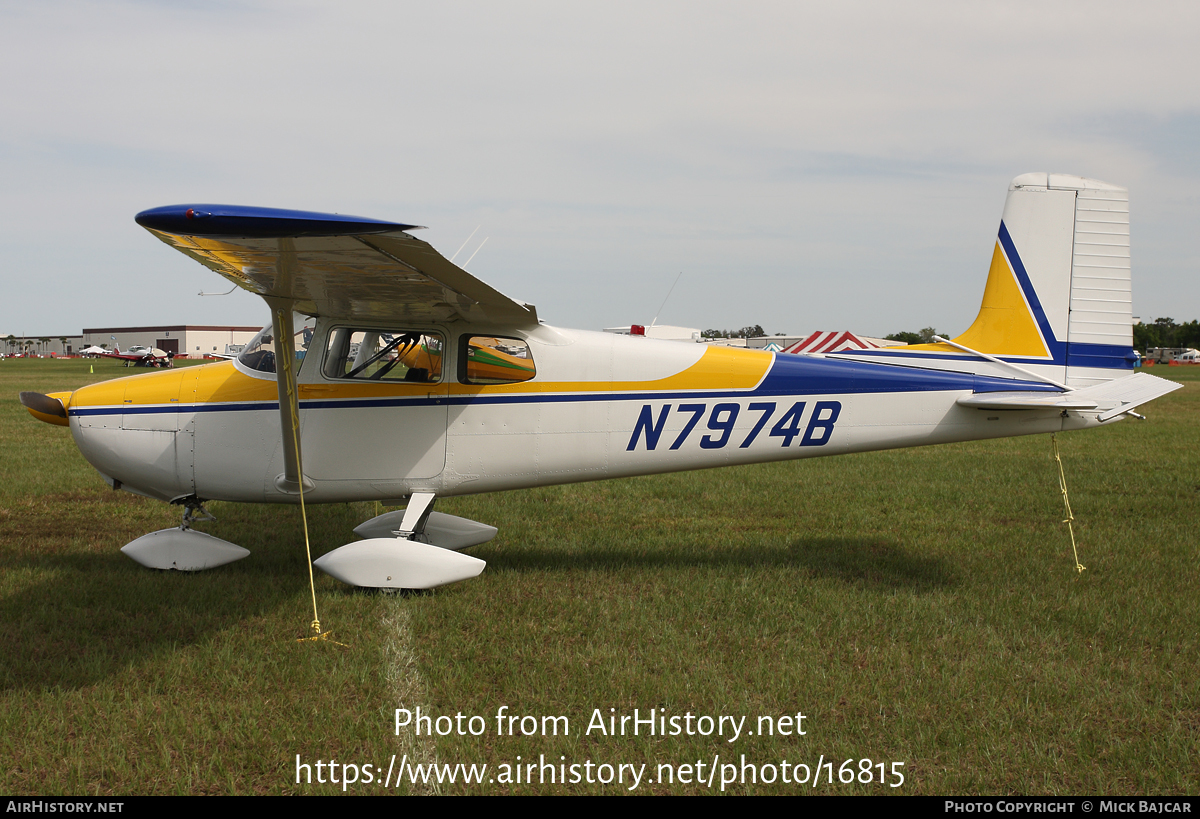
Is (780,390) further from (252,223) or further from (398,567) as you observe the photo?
(252,223)

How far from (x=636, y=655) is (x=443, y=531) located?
8.59 feet

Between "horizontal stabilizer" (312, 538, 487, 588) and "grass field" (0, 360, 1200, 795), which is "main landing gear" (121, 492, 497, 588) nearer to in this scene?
"horizontal stabilizer" (312, 538, 487, 588)

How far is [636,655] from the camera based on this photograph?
14.1 ft

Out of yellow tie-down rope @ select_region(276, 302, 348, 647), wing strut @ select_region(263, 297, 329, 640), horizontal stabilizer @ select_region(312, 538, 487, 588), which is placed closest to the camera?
yellow tie-down rope @ select_region(276, 302, 348, 647)

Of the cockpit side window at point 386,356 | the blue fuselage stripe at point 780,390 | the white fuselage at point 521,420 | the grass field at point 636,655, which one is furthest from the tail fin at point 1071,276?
the cockpit side window at point 386,356

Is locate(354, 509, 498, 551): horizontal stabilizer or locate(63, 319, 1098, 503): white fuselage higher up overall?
locate(63, 319, 1098, 503): white fuselage

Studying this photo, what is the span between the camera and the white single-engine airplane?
540 centimetres

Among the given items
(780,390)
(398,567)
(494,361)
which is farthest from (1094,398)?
(398,567)

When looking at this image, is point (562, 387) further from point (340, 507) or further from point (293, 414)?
point (340, 507)

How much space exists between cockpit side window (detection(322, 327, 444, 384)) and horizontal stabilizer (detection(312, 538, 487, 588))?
47.2 inches

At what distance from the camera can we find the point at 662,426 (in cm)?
549

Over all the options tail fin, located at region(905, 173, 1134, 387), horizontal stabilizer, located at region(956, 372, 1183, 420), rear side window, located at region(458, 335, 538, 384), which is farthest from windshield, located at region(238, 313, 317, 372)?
tail fin, located at region(905, 173, 1134, 387)

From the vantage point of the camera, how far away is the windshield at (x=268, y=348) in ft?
17.9

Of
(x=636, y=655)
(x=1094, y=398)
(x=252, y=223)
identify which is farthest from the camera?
(x=1094, y=398)
